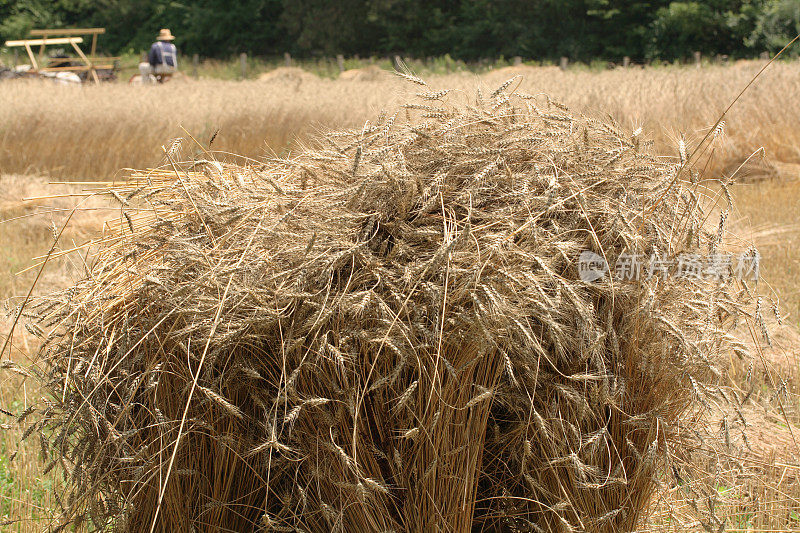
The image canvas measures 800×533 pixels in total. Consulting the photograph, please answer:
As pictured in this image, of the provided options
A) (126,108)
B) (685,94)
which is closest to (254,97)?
(126,108)

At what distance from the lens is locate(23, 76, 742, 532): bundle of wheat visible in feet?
6.63

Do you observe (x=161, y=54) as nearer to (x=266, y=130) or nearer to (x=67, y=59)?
(x=266, y=130)

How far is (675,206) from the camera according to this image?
2.33 meters

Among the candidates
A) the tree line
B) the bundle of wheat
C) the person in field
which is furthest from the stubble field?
the tree line

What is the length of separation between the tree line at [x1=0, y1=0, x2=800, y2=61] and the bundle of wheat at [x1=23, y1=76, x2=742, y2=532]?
2601 cm

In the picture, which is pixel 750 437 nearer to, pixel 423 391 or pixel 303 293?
pixel 423 391

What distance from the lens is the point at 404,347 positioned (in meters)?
1.98

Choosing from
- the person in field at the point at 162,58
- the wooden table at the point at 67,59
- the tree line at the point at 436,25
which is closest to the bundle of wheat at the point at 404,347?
the wooden table at the point at 67,59

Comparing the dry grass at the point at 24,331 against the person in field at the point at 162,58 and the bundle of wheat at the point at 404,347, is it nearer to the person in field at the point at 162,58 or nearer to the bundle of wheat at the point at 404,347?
the bundle of wheat at the point at 404,347

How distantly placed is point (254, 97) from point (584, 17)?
24.7 meters

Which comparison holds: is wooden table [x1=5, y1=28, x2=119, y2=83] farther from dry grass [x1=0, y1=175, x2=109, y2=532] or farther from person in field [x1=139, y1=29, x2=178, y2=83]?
dry grass [x1=0, y1=175, x2=109, y2=532]

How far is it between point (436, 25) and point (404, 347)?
36738mm

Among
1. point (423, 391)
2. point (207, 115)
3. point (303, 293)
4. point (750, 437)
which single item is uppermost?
A: point (303, 293)

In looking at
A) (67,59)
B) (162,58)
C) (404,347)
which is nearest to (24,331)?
(404,347)
